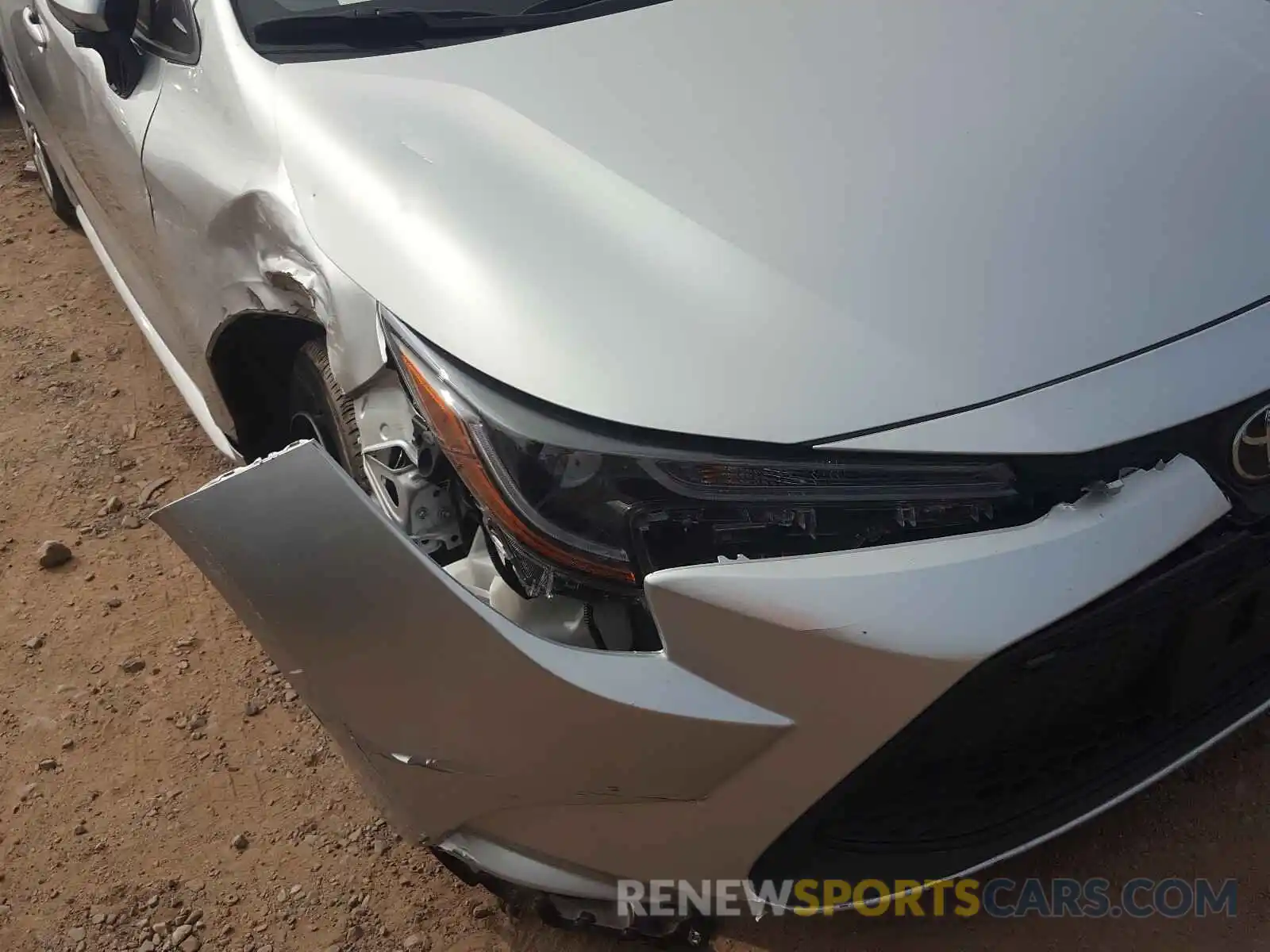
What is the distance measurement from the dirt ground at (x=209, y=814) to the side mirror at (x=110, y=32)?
3.53ft

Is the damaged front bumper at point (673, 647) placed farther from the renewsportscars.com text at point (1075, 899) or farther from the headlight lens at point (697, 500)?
the renewsportscars.com text at point (1075, 899)

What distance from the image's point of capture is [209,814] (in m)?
2.07

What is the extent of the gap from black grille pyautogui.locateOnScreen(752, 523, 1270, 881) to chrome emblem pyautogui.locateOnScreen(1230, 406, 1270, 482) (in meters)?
0.07

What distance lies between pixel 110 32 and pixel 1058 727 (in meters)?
2.02

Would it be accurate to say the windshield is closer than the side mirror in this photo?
Yes

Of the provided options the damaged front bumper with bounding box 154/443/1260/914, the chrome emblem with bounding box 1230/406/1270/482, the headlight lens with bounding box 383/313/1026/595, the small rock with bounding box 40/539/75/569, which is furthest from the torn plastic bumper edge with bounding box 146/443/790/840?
the small rock with bounding box 40/539/75/569

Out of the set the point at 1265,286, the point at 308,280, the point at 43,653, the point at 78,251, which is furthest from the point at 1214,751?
the point at 78,251

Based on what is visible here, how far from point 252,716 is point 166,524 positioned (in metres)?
0.99

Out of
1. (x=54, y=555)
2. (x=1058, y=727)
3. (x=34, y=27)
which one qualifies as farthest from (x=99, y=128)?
(x=1058, y=727)

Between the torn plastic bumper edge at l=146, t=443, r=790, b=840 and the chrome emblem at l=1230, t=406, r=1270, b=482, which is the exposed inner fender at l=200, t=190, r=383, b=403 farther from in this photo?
the chrome emblem at l=1230, t=406, r=1270, b=482

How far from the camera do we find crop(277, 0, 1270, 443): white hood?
136 centimetres

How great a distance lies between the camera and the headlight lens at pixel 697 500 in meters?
1.31

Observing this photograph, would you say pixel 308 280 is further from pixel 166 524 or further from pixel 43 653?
pixel 43 653

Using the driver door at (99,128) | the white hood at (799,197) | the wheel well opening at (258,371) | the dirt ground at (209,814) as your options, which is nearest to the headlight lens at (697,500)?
the white hood at (799,197)
